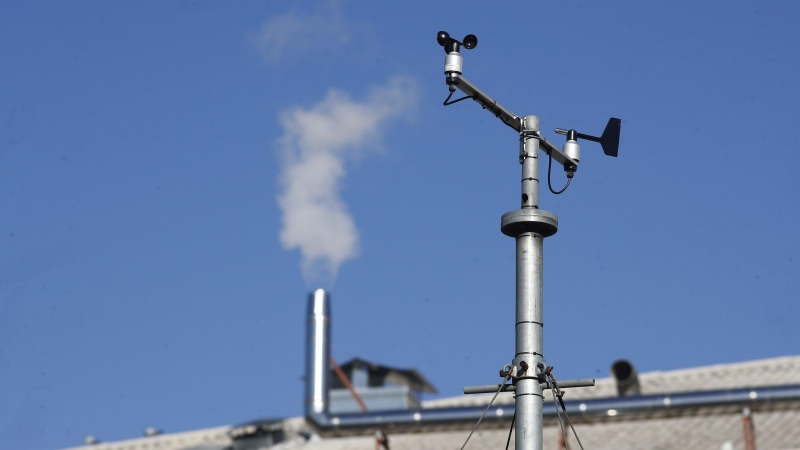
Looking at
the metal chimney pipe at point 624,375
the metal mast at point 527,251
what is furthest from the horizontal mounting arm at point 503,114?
the metal chimney pipe at point 624,375

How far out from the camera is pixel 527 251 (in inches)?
443

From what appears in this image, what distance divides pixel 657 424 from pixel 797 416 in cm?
338

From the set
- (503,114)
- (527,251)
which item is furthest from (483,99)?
(527,251)

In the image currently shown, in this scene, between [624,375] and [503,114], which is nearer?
[503,114]

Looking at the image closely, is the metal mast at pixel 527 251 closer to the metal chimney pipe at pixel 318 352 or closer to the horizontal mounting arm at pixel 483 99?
the horizontal mounting arm at pixel 483 99

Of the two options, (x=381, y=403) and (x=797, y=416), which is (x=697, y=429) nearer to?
(x=797, y=416)

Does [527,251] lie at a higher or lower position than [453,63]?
lower

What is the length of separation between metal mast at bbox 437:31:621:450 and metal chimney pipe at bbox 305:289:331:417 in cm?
2719

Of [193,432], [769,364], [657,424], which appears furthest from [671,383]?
[193,432]

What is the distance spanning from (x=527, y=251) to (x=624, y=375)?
77.8ft

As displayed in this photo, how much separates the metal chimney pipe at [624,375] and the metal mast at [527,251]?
22813 millimetres

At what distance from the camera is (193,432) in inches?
1695

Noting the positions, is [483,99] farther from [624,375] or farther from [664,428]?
[624,375]

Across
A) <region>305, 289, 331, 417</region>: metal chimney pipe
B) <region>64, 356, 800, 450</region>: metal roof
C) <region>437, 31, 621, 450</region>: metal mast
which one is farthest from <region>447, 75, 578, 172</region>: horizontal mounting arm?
<region>305, 289, 331, 417</region>: metal chimney pipe
